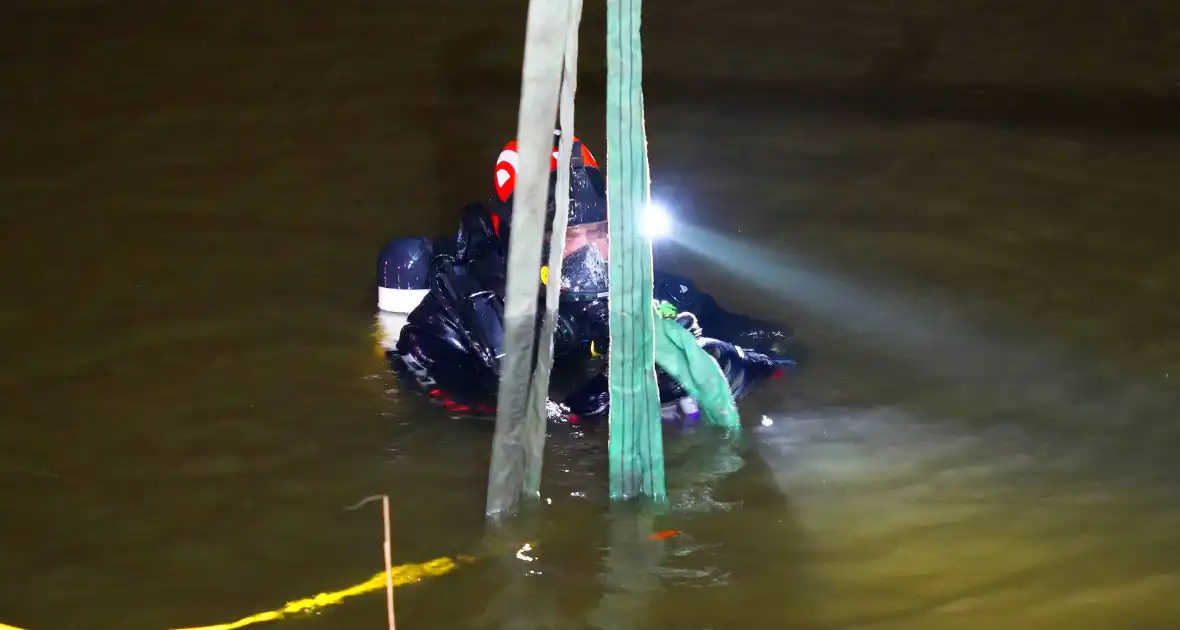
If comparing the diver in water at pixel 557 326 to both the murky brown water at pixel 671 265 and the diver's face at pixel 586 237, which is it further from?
the murky brown water at pixel 671 265

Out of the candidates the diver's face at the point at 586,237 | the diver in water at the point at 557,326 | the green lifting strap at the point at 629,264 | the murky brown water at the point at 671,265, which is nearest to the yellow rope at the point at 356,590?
the murky brown water at the point at 671,265

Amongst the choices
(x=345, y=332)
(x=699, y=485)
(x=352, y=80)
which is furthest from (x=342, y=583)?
(x=352, y=80)

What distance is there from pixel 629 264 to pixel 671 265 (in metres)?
1.84

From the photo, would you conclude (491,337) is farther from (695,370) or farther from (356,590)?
(356,590)

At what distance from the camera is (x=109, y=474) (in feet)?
11.9

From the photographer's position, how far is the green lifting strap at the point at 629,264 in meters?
3.03

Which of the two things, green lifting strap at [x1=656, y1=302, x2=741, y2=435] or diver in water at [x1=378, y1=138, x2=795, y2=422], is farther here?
diver in water at [x1=378, y1=138, x2=795, y2=422]

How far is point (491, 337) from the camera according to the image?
3922 millimetres

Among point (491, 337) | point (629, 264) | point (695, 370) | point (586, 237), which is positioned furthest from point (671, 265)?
point (629, 264)

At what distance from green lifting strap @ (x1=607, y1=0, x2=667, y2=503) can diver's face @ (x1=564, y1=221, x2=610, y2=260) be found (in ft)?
2.69

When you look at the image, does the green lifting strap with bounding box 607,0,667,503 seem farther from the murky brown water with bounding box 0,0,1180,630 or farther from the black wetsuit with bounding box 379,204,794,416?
the black wetsuit with bounding box 379,204,794,416

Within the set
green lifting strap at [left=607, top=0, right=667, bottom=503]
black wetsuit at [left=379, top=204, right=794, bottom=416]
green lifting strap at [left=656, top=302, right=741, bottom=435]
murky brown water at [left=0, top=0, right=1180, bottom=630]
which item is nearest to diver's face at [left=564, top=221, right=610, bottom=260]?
black wetsuit at [left=379, top=204, right=794, bottom=416]

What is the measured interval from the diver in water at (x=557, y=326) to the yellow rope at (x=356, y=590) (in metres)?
0.78

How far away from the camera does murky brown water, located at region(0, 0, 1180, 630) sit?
10.4 ft
